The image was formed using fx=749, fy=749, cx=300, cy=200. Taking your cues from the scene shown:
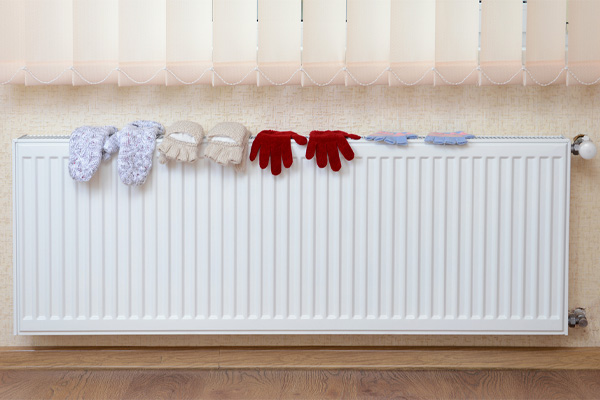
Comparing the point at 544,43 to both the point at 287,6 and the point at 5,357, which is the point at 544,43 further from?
the point at 5,357

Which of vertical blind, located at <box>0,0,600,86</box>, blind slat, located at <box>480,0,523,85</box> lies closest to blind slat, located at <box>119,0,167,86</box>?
vertical blind, located at <box>0,0,600,86</box>

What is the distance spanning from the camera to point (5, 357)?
2.02m

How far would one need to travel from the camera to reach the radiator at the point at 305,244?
6.21 ft

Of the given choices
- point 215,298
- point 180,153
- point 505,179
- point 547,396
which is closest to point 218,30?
point 180,153

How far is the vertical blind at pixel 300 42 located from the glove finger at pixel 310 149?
0.54ft

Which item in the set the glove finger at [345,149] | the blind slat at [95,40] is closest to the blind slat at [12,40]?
the blind slat at [95,40]

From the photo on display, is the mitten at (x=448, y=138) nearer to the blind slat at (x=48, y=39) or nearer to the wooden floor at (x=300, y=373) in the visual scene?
the wooden floor at (x=300, y=373)

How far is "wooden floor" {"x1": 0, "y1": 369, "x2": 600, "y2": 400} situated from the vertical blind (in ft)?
2.45

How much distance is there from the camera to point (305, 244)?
6.31 feet

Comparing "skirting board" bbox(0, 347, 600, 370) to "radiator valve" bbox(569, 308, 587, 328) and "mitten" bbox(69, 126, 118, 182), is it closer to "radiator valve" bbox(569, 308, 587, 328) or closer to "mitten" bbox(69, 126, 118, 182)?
"radiator valve" bbox(569, 308, 587, 328)

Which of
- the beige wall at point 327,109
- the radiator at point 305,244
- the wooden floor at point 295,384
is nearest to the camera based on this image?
the wooden floor at point 295,384

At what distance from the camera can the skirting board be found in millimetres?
1961

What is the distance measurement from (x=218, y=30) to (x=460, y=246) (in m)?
0.83

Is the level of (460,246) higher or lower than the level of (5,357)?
higher
